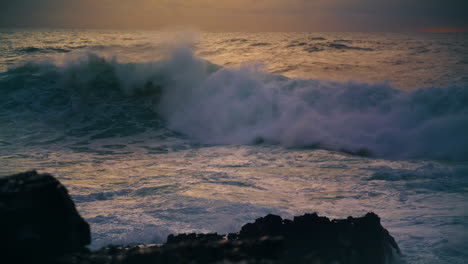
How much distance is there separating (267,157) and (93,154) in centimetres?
450

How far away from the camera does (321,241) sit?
346 cm

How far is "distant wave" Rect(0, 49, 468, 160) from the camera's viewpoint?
10570 millimetres

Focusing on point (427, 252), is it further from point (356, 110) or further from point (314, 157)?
point (356, 110)

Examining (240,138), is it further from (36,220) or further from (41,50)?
(41,50)

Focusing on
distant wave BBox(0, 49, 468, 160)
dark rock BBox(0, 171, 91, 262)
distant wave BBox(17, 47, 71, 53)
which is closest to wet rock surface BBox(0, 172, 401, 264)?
dark rock BBox(0, 171, 91, 262)

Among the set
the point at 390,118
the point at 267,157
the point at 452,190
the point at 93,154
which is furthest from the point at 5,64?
the point at 452,190

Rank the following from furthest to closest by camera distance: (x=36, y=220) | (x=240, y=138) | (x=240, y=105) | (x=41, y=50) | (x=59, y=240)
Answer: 1. (x=41, y=50)
2. (x=240, y=105)
3. (x=240, y=138)
4. (x=59, y=240)
5. (x=36, y=220)

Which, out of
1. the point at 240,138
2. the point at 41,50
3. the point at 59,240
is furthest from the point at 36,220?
the point at 41,50

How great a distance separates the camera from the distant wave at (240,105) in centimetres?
1057

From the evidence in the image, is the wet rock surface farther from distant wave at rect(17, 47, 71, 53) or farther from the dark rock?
distant wave at rect(17, 47, 71, 53)

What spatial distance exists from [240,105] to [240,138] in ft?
8.15

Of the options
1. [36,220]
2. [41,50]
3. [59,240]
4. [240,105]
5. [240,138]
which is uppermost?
[41,50]

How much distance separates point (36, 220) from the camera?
2273 millimetres

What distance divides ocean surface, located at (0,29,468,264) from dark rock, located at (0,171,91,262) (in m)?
2.04
